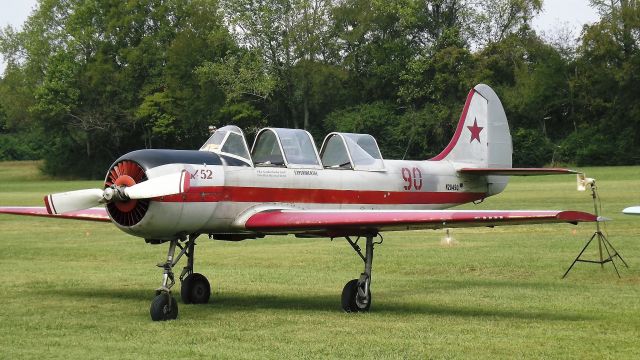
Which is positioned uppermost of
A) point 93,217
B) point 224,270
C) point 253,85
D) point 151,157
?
point 253,85

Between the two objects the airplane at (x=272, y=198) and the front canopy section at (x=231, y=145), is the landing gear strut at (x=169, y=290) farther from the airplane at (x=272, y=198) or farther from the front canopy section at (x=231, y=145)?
the front canopy section at (x=231, y=145)

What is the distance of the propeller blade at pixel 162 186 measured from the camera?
11.1 meters

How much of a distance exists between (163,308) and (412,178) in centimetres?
477

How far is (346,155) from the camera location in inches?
544

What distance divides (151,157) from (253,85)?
2417 inches

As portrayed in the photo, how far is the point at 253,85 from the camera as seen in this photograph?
7250 cm

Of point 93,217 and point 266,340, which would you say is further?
point 93,217

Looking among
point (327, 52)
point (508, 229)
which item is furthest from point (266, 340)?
point (327, 52)

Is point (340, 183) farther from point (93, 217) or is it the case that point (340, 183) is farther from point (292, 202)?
point (93, 217)

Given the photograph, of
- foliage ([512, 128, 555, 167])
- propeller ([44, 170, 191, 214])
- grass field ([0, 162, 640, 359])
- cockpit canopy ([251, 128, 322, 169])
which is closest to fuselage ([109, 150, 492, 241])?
cockpit canopy ([251, 128, 322, 169])

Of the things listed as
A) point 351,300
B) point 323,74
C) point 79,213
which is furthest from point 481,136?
point 323,74

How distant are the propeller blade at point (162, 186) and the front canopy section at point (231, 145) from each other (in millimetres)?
1454

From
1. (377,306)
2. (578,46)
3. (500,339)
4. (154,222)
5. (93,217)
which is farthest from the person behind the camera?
(578,46)

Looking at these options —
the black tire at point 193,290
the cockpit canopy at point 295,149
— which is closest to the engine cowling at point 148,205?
the cockpit canopy at point 295,149
